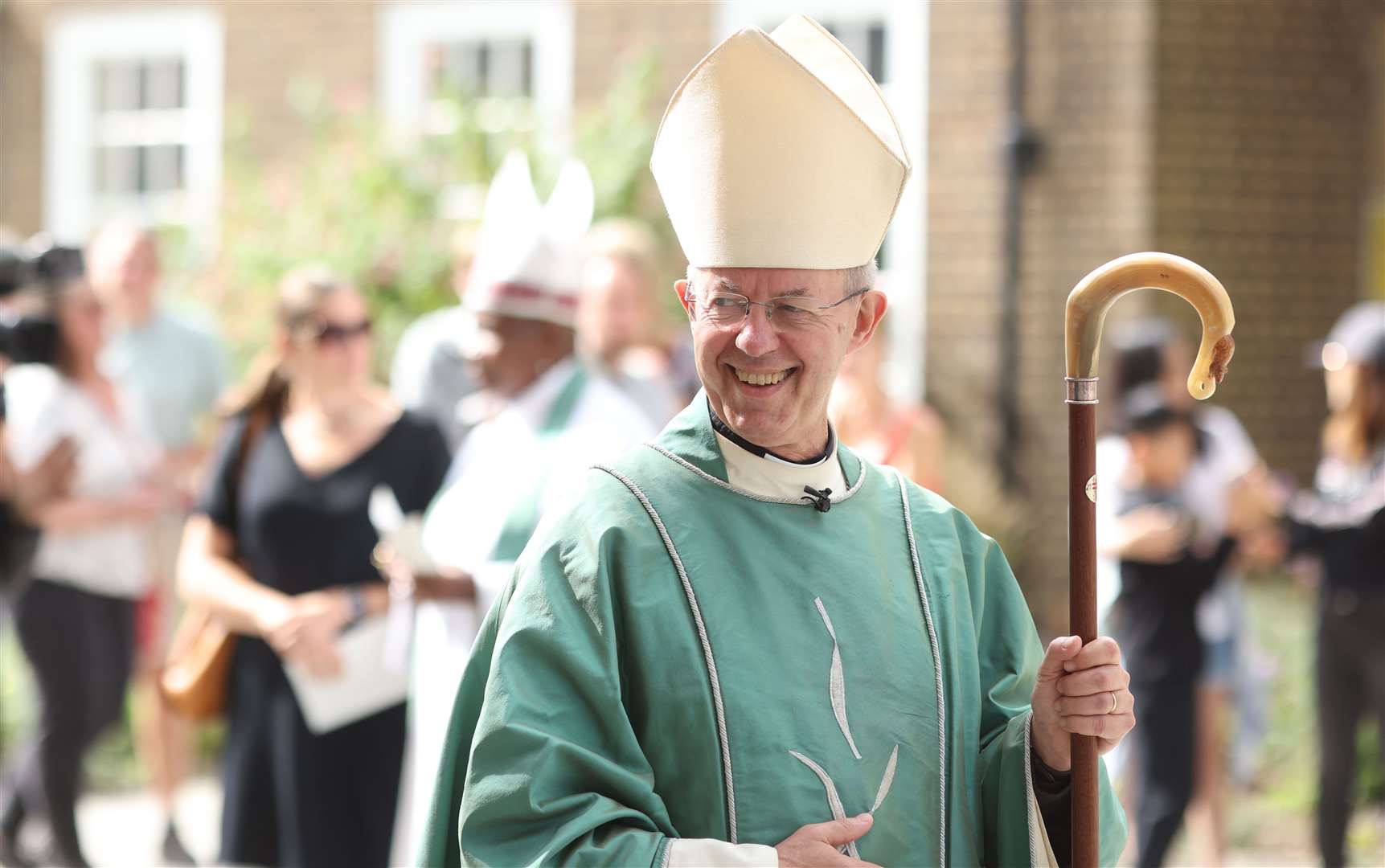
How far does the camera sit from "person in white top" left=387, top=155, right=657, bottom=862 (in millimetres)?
4527

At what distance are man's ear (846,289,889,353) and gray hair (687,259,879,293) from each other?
2cm

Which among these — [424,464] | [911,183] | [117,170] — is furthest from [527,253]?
[117,170]

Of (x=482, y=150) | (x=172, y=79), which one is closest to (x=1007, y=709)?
(x=482, y=150)

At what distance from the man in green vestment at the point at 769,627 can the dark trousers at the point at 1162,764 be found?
3.74 metres

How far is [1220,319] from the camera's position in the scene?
258 cm

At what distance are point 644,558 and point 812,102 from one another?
2.26 feet

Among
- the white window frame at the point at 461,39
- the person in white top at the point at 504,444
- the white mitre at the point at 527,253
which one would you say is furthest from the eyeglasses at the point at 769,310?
the white window frame at the point at 461,39

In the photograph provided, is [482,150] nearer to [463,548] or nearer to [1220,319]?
[463,548]

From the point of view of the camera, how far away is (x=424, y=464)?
17.6 ft

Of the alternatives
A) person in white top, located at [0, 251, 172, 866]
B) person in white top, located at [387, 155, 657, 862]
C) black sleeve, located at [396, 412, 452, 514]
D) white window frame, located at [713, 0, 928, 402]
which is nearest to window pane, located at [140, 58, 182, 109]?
white window frame, located at [713, 0, 928, 402]

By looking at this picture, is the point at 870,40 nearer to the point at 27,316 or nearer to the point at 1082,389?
the point at 27,316

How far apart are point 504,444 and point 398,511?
0.68 metres

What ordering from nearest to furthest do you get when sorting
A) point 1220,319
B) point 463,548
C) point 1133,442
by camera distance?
point 1220,319 < point 463,548 < point 1133,442

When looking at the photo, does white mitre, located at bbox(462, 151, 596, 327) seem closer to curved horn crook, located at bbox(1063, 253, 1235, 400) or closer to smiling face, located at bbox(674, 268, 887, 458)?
smiling face, located at bbox(674, 268, 887, 458)
